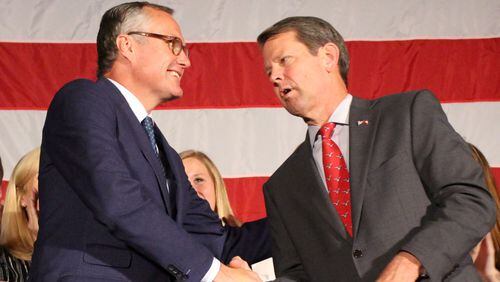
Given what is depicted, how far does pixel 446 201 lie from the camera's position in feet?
6.33

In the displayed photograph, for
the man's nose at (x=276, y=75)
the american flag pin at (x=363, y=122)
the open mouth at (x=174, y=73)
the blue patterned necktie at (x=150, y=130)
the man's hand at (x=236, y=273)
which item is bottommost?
the man's hand at (x=236, y=273)

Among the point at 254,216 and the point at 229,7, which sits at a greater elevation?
the point at 229,7

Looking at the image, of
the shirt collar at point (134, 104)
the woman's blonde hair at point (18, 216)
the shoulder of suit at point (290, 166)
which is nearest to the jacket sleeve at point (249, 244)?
→ the shoulder of suit at point (290, 166)

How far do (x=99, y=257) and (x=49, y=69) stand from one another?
2175mm

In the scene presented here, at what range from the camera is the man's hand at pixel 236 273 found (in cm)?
219

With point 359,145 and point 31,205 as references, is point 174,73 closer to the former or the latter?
point 359,145

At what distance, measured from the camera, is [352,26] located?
424 centimetres

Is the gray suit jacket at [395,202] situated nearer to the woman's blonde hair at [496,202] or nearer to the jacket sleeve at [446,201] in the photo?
the jacket sleeve at [446,201]

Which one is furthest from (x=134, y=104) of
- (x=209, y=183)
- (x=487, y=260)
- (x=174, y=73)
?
(x=209, y=183)

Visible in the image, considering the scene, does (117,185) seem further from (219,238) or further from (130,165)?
(219,238)

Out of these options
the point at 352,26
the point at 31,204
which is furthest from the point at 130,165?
the point at 352,26

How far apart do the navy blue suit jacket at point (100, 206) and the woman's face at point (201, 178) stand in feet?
5.03

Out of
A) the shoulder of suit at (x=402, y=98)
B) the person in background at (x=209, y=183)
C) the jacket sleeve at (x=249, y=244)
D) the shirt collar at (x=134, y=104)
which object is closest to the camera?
the shoulder of suit at (x=402, y=98)

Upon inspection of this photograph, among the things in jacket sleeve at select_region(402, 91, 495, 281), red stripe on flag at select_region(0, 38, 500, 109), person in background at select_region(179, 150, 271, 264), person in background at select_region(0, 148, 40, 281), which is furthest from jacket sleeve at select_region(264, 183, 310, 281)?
red stripe on flag at select_region(0, 38, 500, 109)
